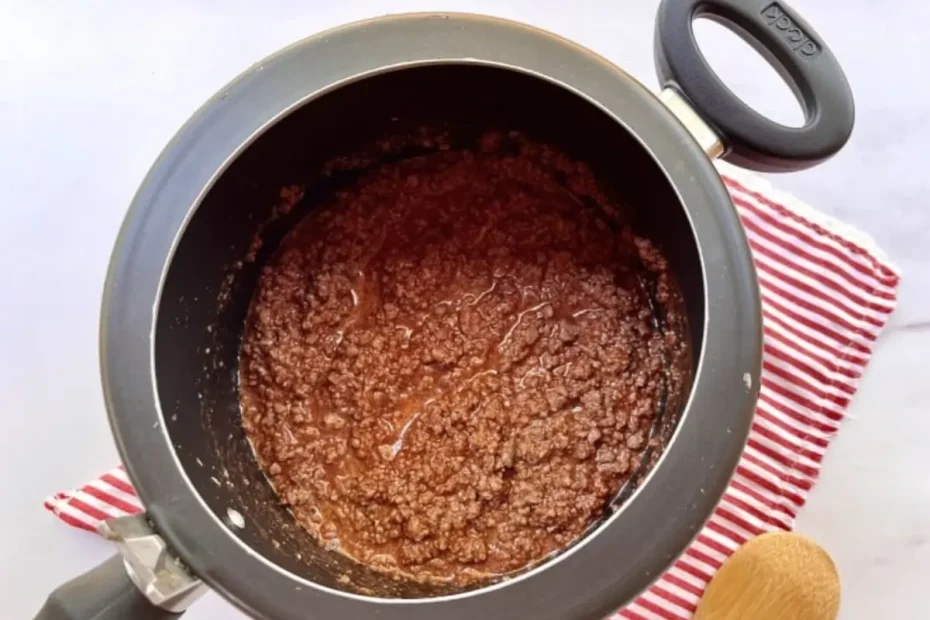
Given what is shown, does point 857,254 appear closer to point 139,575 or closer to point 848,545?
point 848,545

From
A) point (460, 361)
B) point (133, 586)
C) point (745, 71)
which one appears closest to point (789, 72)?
point (745, 71)

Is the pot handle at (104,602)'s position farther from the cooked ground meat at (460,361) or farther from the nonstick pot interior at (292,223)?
the cooked ground meat at (460,361)

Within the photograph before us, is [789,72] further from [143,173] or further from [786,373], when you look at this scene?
[143,173]

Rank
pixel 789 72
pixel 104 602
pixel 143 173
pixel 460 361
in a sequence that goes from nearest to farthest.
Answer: pixel 104 602, pixel 789 72, pixel 460 361, pixel 143 173

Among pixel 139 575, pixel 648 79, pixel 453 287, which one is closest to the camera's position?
pixel 139 575

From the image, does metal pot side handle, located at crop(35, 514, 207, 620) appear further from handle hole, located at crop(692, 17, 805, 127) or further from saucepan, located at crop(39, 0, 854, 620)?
handle hole, located at crop(692, 17, 805, 127)

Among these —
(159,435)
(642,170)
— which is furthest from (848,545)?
(159,435)
